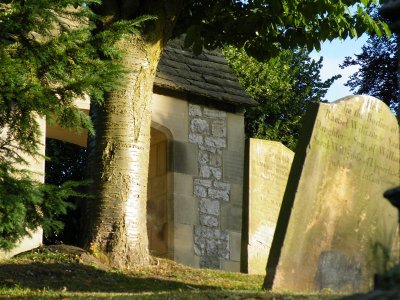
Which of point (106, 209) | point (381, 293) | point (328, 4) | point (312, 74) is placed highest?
point (312, 74)

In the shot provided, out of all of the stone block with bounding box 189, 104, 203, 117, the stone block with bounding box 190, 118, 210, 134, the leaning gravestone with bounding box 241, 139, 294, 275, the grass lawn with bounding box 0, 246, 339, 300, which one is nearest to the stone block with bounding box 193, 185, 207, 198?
the stone block with bounding box 190, 118, 210, 134

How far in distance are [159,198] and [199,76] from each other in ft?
7.11

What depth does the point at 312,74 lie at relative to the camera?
78.9 feet

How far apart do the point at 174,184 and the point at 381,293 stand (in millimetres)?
11733

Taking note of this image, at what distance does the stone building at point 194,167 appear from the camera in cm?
1472

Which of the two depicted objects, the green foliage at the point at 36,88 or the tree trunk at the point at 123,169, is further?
the tree trunk at the point at 123,169

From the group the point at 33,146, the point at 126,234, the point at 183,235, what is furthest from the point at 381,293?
the point at 183,235

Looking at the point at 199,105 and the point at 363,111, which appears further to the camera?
the point at 199,105

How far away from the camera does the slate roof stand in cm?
1502

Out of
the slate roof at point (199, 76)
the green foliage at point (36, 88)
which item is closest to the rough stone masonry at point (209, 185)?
the slate roof at point (199, 76)

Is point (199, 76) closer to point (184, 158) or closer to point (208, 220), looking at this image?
point (184, 158)

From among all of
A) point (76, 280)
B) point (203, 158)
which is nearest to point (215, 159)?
point (203, 158)

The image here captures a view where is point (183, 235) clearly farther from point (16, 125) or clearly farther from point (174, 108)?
point (16, 125)

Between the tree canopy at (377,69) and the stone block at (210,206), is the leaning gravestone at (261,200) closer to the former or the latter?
the stone block at (210,206)
